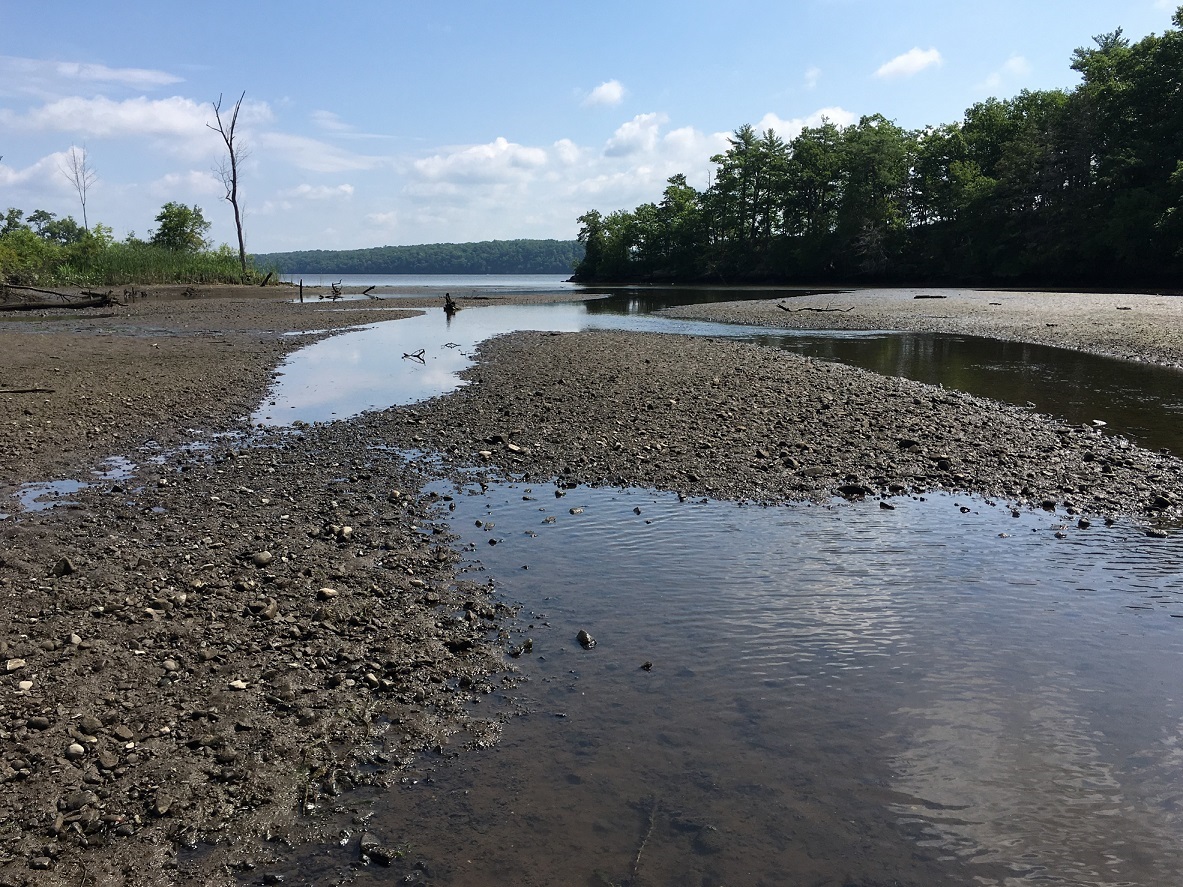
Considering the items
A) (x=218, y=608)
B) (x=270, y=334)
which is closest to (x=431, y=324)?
(x=270, y=334)

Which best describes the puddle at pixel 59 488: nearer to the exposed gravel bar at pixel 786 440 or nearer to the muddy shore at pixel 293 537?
the muddy shore at pixel 293 537


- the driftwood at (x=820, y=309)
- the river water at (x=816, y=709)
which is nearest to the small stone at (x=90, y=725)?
the river water at (x=816, y=709)

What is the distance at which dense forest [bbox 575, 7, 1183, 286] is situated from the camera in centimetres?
5684

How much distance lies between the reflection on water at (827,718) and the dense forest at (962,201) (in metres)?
56.7

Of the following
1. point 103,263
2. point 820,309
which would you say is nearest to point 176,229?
point 103,263

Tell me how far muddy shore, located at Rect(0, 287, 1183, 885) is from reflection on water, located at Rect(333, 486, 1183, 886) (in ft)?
1.87

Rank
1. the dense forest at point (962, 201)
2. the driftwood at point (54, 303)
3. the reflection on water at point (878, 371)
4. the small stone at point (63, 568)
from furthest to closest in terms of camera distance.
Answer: the dense forest at point (962, 201) < the driftwood at point (54, 303) < the reflection on water at point (878, 371) < the small stone at point (63, 568)

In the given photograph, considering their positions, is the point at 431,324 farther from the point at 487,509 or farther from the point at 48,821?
the point at 48,821

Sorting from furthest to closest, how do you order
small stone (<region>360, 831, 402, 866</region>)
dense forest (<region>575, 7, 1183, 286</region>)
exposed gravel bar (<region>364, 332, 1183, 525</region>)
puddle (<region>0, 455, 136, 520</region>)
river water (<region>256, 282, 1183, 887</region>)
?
dense forest (<region>575, 7, 1183, 286</region>)
exposed gravel bar (<region>364, 332, 1183, 525</region>)
puddle (<region>0, 455, 136, 520</region>)
river water (<region>256, 282, 1183, 887</region>)
small stone (<region>360, 831, 402, 866</region>)

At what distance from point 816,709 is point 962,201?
80.4m

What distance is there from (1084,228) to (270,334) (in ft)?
197

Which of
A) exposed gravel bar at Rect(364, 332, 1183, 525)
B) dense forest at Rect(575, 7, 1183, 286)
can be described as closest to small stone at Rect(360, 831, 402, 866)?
exposed gravel bar at Rect(364, 332, 1183, 525)

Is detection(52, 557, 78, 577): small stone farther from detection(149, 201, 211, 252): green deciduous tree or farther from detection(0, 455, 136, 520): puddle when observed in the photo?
detection(149, 201, 211, 252): green deciduous tree

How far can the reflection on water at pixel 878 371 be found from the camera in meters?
14.5
